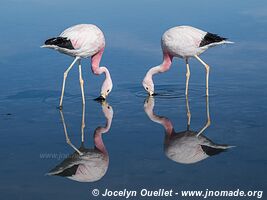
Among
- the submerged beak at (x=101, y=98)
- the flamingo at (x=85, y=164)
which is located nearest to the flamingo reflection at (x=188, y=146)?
the flamingo at (x=85, y=164)

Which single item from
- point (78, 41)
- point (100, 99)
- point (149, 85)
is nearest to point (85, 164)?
point (78, 41)

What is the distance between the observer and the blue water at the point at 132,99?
7305mm

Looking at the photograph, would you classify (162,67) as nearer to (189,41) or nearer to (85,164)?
(189,41)

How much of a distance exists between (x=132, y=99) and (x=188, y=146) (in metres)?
2.76

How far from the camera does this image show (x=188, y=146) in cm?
823

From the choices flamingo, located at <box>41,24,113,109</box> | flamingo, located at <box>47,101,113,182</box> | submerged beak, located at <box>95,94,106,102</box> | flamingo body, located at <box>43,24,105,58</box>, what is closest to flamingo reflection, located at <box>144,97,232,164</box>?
flamingo, located at <box>47,101,113,182</box>

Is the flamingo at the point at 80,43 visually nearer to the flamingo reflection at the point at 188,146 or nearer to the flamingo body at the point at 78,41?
the flamingo body at the point at 78,41

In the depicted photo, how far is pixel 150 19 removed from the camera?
1608 cm

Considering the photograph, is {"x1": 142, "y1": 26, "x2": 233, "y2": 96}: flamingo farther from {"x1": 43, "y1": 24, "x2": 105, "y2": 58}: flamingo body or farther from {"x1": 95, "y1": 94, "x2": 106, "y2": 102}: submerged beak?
{"x1": 95, "y1": 94, "x2": 106, "y2": 102}: submerged beak

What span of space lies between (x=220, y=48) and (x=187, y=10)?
2827 millimetres

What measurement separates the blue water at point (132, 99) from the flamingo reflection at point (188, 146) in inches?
3.6

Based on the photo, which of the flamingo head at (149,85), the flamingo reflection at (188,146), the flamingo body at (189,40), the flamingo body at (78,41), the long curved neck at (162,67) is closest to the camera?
the flamingo reflection at (188,146)

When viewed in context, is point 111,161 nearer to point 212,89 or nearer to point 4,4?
point 212,89

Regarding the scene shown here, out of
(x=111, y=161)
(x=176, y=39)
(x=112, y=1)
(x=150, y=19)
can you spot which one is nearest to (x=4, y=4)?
(x=112, y=1)
